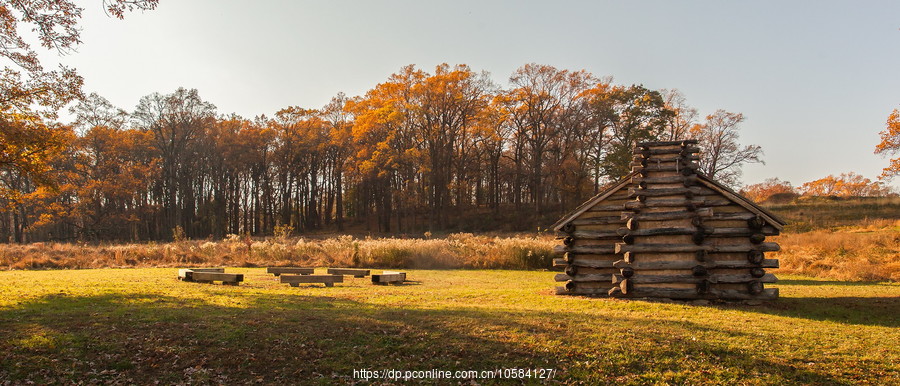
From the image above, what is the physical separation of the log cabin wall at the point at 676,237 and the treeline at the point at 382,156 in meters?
32.8

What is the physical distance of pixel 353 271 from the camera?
61.1 ft

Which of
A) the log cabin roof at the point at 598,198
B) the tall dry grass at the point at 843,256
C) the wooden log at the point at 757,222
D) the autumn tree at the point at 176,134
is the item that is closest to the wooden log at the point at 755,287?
the wooden log at the point at 757,222

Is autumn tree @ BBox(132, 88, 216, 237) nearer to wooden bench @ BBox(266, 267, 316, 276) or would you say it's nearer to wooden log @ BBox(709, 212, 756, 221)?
wooden bench @ BBox(266, 267, 316, 276)

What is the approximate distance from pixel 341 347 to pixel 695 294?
30.0 feet

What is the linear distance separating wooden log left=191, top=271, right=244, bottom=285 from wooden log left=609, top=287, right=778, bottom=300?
36.3 feet

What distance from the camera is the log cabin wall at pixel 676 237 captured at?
1289cm

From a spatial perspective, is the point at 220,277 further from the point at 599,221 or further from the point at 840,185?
the point at 840,185

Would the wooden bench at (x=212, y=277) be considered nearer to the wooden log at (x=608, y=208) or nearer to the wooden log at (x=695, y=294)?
the wooden log at (x=608, y=208)

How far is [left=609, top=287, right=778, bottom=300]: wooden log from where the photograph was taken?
12734 mm

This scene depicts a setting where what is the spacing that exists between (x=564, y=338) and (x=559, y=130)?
4268 cm

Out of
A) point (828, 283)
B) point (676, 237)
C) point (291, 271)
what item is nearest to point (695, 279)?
point (676, 237)

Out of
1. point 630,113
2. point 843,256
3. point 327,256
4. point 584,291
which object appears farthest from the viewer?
point 630,113

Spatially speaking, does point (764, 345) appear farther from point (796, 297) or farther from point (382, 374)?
point (796, 297)

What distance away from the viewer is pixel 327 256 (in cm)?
2525
